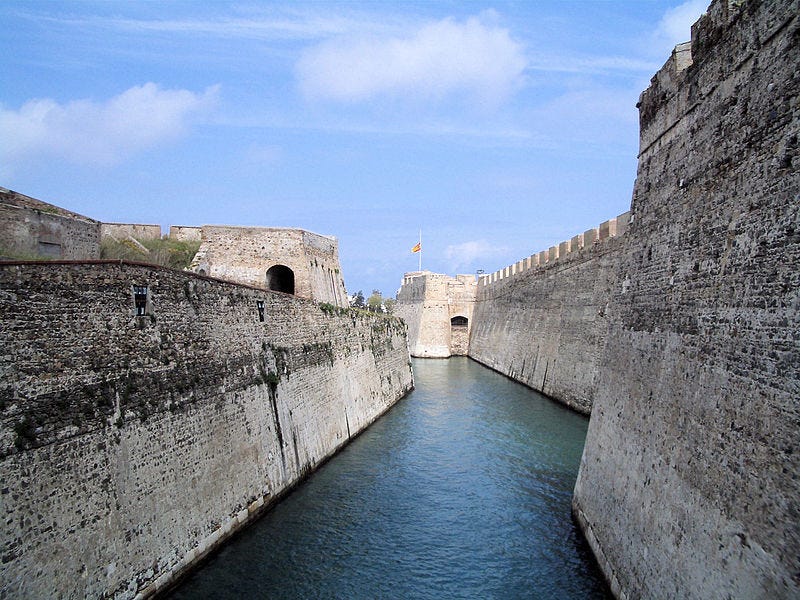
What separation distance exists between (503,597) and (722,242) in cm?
583

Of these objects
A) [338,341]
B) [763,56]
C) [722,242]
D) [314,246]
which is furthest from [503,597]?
[314,246]

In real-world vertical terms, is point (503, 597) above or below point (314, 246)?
below

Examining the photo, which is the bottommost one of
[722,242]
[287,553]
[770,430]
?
[287,553]

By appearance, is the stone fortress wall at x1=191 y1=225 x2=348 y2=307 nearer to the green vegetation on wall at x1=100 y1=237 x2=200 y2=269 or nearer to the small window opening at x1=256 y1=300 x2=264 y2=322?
the green vegetation on wall at x1=100 y1=237 x2=200 y2=269

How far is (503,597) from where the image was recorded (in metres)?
8.54

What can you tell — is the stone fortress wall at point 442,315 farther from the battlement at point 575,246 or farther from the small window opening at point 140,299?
the small window opening at point 140,299

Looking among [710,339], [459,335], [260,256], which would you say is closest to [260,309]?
[260,256]

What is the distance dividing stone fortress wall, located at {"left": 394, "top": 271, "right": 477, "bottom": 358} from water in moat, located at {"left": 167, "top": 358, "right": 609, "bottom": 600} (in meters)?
28.9

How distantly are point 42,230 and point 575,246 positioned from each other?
733 inches

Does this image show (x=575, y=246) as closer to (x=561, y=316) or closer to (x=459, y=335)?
(x=561, y=316)

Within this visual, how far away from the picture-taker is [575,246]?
23.5 m

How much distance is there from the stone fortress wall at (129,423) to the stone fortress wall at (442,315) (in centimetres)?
→ 3495

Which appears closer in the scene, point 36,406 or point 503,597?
point 36,406

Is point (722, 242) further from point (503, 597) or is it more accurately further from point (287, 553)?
point (287, 553)
